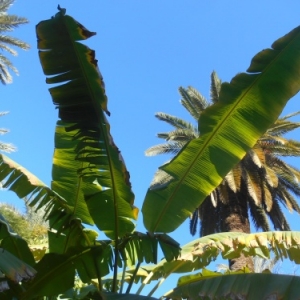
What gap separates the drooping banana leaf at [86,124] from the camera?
4.49 metres

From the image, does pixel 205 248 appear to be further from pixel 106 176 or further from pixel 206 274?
pixel 106 176

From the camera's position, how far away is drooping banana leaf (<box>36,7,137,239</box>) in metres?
4.49

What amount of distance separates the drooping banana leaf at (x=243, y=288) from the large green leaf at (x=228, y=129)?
29.9 inches

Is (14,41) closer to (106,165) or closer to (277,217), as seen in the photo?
(277,217)

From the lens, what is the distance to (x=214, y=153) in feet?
16.1

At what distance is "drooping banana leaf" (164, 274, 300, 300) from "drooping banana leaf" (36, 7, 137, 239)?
0.90 m

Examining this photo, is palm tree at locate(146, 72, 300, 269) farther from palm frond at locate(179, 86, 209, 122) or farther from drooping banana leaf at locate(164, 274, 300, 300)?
drooping banana leaf at locate(164, 274, 300, 300)

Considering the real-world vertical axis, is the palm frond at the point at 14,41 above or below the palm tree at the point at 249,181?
above

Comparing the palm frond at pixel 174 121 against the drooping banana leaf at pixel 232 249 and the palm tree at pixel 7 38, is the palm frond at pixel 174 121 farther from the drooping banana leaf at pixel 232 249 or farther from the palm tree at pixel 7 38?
the drooping banana leaf at pixel 232 249

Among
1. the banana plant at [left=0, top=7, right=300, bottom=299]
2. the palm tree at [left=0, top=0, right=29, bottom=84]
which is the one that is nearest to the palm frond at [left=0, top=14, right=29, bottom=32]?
the palm tree at [left=0, top=0, right=29, bottom=84]

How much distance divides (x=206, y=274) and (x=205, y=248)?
1.00ft

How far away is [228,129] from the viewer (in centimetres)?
486

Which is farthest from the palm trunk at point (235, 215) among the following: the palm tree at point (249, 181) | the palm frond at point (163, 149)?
the palm frond at point (163, 149)

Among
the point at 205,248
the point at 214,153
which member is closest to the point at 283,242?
the point at 205,248
